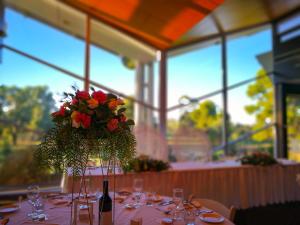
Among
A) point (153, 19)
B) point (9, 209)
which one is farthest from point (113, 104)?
point (153, 19)

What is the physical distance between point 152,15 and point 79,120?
13.3ft

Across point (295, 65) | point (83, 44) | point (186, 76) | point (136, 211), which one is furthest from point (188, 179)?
point (295, 65)

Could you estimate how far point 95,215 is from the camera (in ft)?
5.90

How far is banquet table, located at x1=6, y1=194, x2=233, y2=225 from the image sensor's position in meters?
1.68

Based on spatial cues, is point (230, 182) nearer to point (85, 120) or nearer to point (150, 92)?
point (85, 120)

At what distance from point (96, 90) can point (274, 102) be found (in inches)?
251

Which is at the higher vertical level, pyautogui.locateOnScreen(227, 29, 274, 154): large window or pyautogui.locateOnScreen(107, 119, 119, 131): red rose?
pyautogui.locateOnScreen(227, 29, 274, 154): large window

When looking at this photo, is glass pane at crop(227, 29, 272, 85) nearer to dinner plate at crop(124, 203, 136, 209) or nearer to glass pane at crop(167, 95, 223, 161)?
glass pane at crop(167, 95, 223, 161)

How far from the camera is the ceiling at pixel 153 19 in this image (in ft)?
15.2

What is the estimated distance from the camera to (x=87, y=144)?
1304mm

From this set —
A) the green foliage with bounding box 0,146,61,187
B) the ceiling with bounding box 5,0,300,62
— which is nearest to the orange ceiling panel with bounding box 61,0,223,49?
the ceiling with bounding box 5,0,300,62

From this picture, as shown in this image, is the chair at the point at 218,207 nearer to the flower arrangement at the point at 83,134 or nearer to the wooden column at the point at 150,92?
the flower arrangement at the point at 83,134

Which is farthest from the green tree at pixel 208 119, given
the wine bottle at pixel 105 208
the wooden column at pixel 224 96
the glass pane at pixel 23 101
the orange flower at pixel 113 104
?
the orange flower at pixel 113 104

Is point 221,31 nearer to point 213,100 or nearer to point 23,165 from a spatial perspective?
point 213,100
